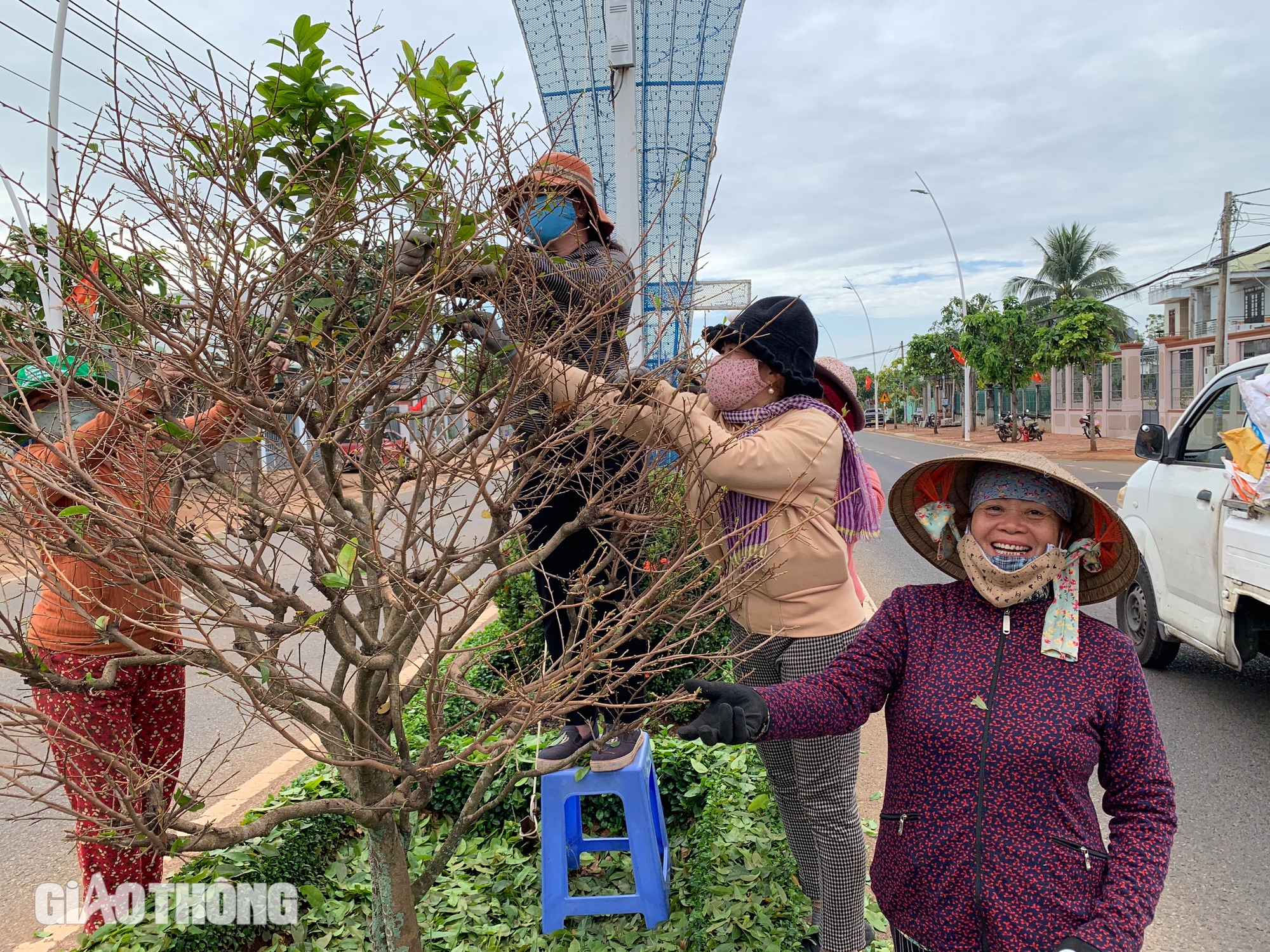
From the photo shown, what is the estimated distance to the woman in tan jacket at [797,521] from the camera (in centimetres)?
215

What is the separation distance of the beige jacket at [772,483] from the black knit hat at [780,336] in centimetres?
13

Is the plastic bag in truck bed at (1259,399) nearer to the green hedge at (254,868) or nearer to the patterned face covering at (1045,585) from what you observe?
the patterned face covering at (1045,585)

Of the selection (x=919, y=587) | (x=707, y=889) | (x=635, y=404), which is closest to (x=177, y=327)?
(x=635, y=404)

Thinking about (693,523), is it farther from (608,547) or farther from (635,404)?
(635,404)

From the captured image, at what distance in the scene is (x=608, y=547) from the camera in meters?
2.01

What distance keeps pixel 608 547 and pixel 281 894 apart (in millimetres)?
1759

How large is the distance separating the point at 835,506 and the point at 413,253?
1.31 meters

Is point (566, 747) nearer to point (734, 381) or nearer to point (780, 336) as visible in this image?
point (734, 381)

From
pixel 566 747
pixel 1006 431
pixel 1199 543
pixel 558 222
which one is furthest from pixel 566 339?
pixel 1006 431

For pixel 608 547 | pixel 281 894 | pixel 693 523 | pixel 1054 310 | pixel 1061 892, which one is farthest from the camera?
pixel 1054 310

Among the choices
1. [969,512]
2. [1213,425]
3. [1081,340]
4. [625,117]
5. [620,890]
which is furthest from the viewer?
[1081,340]

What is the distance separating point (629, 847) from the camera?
8.56 feet

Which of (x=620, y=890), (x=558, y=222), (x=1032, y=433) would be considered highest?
(x=1032, y=433)

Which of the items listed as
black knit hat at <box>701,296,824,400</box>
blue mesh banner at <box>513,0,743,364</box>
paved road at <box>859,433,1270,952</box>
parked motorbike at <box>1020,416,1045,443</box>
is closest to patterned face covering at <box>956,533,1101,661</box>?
black knit hat at <box>701,296,824,400</box>
